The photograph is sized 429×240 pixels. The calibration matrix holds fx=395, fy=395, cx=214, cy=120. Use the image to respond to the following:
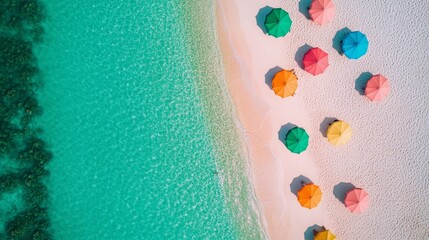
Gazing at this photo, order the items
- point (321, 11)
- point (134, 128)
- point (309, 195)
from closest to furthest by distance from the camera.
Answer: point (309, 195) < point (134, 128) < point (321, 11)

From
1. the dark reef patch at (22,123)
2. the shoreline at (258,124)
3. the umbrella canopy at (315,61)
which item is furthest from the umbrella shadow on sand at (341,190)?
the dark reef patch at (22,123)

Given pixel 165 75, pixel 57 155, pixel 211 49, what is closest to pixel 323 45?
pixel 211 49

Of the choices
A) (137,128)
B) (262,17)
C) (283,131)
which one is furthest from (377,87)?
(137,128)

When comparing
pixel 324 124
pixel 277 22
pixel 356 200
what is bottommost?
pixel 356 200

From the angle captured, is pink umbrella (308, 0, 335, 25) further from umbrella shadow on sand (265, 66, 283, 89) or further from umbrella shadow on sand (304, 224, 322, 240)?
umbrella shadow on sand (304, 224, 322, 240)

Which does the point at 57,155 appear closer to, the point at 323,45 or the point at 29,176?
the point at 29,176

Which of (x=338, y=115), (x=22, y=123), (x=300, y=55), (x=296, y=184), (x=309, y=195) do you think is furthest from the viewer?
(x=338, y=115)

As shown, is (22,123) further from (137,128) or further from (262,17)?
(262,17)

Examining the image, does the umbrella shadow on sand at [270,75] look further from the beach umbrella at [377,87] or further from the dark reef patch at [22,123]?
the dark reef patch at [22,123]
